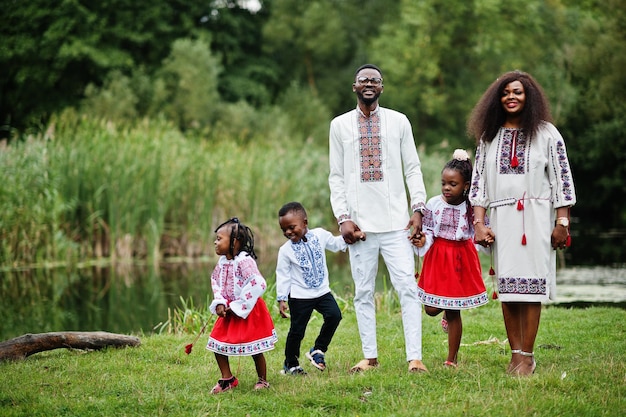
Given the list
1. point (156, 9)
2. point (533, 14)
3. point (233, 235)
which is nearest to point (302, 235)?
point (233, 235)

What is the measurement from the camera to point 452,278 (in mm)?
5777

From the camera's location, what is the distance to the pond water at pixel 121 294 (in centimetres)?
1012

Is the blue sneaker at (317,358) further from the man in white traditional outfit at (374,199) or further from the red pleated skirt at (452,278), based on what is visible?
the red pleated skirt at (452,278)

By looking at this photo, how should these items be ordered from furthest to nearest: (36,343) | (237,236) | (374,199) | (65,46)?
(65,46) → (36,343) → (374,199) → (237,236)

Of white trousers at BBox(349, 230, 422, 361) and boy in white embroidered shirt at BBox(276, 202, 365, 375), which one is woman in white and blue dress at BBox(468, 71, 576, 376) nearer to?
white trousers at BBox(349, 230, 422, 361)

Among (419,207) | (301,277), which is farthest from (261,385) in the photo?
(419,207)

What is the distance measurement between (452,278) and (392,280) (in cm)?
44

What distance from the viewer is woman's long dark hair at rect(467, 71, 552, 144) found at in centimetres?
536

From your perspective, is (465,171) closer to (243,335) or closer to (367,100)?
(367,100)

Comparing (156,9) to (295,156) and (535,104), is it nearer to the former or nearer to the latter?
(295,156)

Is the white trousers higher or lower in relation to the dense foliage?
→ lower

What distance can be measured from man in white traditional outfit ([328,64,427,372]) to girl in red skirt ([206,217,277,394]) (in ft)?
2.55

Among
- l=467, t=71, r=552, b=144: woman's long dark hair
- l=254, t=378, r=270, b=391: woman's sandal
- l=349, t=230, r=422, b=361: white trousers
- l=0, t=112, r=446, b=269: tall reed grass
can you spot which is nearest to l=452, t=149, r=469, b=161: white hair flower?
l=467, t=71, r=552, b=144: woman's long dark hair

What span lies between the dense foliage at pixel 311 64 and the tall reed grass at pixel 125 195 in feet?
30.2
